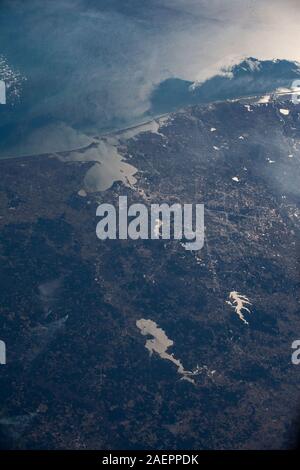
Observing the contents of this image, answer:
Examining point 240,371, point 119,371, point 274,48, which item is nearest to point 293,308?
point 240,371

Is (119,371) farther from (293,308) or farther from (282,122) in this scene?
(282,122)

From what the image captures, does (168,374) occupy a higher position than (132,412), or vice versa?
(168,374)

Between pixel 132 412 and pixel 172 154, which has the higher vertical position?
pixel 172 154

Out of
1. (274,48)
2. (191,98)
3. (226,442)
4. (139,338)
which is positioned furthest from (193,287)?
(274,48)

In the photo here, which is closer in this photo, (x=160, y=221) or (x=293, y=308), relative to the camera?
(x=293, y=308)

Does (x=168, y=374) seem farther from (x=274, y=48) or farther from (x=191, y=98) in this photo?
(x=274, y=48)
